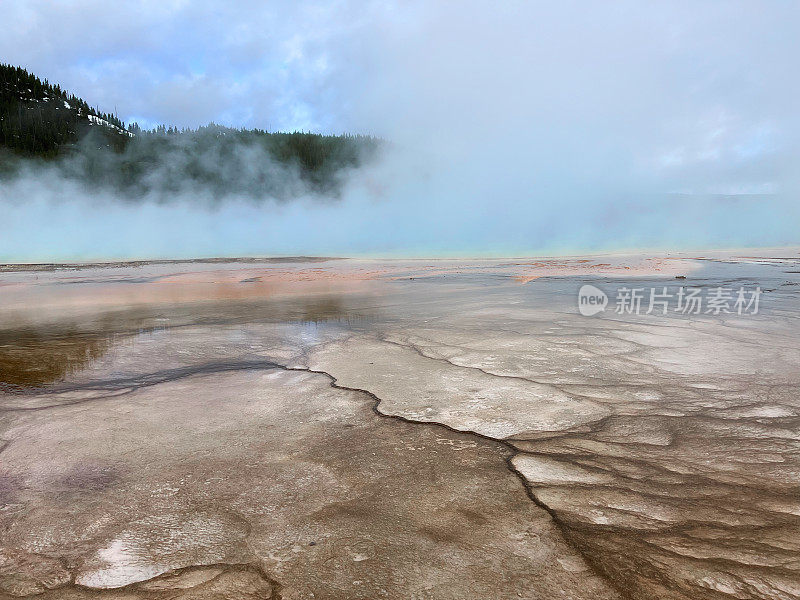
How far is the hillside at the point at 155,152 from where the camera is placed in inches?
2002

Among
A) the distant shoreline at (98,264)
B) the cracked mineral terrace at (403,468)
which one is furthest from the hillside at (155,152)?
Answer: the cracked mineral terrace at (403,468)

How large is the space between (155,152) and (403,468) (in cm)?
6561

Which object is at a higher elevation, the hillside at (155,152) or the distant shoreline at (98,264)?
the hillside at (155,152)

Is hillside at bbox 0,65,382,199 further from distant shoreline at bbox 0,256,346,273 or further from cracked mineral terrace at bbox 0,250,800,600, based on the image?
cracked mineral terrace at bbox 0,250,800,600

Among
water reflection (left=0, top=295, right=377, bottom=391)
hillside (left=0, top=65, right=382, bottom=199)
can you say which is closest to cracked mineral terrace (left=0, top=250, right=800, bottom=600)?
water reflection (left=0, top=295, right=377, bottom=391)

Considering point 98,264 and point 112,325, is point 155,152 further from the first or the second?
point 112,325

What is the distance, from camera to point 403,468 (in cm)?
170

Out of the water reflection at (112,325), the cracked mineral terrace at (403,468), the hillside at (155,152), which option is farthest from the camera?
the hillside at (155,152)

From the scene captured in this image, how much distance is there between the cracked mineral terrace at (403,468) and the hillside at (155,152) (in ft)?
178

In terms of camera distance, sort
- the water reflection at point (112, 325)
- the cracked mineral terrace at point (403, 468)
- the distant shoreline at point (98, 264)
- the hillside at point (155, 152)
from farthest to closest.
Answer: the hillside at point (155, 152)
the distant shoreline at point (98, 264)
the water reflection at point (112, 325)
the cracked mineral terrace at point (403, 468)

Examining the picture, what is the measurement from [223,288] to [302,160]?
2198 inches

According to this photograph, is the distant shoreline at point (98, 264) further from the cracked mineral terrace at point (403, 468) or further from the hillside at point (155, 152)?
the hillside at point (155, 152)

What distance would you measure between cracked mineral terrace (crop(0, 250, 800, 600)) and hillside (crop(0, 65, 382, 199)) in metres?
54.2

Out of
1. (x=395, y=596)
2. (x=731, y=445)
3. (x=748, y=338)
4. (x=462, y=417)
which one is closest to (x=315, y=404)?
(x=462, y=417)
